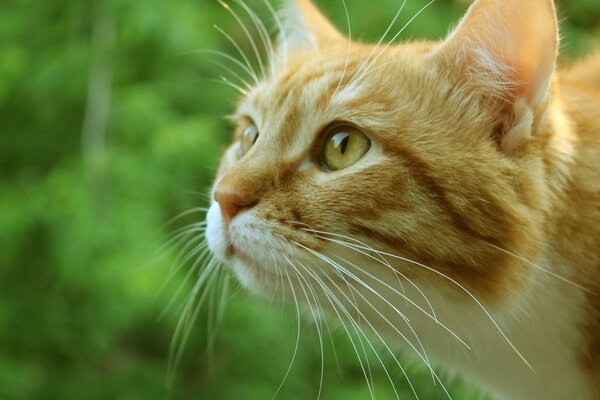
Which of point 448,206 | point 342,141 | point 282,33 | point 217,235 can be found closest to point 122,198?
point 282,33

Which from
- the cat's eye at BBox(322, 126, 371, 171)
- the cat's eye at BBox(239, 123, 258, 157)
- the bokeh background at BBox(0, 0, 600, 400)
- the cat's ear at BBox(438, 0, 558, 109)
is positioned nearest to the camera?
the cat's ear at BBox(438, 0, 558, 109)

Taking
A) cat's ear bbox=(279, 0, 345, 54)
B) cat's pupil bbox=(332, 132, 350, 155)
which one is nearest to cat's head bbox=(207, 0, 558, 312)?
cat's pupil bbox=(332, 132, 350, 155)

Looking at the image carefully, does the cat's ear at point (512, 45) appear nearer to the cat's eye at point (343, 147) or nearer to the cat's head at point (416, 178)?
the cat's head at point (416, 178)

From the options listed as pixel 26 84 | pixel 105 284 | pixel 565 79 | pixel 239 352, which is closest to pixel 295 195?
pixel 565 79

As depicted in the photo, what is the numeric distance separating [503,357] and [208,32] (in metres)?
1.09

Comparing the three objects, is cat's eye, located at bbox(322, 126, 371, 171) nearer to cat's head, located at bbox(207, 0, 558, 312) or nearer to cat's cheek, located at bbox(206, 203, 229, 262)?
cat's head, located at bbox(207, 0, 558, 312)

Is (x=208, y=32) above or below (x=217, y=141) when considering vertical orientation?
above

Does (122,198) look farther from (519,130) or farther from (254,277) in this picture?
(519,130)

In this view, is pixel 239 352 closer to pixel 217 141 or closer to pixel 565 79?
pixel 217 141

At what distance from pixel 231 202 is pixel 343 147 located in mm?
147

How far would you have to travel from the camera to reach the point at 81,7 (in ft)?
5.96

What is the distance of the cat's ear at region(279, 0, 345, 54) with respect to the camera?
1.17 m

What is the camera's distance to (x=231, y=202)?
2.90 feet

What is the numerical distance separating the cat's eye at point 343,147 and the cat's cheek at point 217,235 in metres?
0.15
